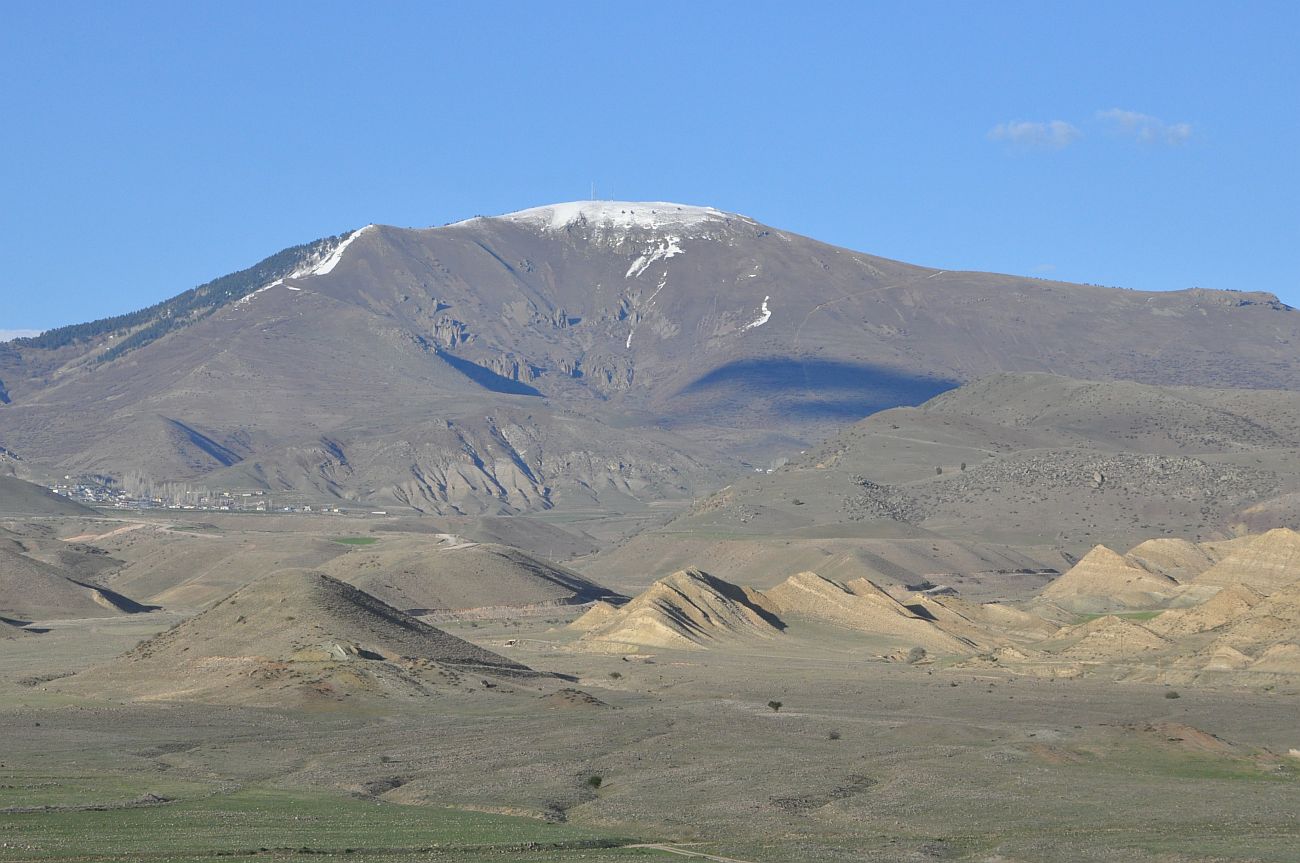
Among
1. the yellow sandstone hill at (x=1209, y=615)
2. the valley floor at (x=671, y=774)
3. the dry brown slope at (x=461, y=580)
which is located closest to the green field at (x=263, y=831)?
the valley floor at (x=671, y=774)

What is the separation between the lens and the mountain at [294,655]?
8506 cm

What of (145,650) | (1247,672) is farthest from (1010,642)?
(145,650)

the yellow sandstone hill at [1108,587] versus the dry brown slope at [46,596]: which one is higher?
the dry brown slope at [46,596]

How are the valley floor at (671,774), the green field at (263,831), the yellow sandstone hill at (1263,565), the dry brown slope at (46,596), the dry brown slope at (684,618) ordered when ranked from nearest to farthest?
the green field at (263,831)
the valley floor at (671,774)
the dry brown slope at (684,618)
the yellow sandstone hill at (1263,565)
the dry brown slope at (46,596)

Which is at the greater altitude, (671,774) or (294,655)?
(294,655)

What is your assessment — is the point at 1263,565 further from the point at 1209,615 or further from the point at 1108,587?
the point at 1209,615

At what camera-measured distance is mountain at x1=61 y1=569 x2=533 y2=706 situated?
8506 cm

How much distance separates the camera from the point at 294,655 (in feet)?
293

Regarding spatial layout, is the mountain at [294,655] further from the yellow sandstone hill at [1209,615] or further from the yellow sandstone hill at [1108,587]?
the yellow sandstone hill at [1108,587]

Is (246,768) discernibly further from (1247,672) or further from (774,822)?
(1247,672)

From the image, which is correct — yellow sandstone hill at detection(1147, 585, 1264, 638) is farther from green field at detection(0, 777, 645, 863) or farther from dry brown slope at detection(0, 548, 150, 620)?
dry brown slope at detection(0, 548, 150, 620)

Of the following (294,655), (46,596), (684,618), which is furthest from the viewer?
(46,596)

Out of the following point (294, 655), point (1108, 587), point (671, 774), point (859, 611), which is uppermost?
point (294, 655)

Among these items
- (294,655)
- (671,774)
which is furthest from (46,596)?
(671,774)
